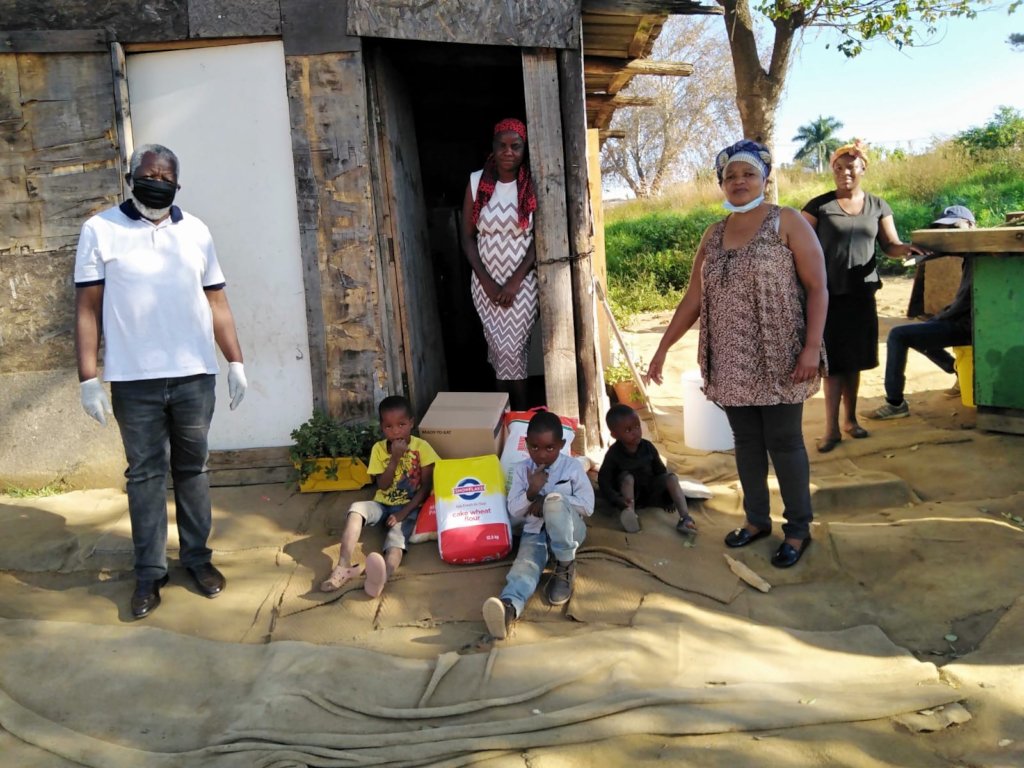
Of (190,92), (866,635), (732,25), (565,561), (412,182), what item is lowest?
(866,635)

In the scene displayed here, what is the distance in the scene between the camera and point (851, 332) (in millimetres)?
5422

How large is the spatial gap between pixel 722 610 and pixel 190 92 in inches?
156

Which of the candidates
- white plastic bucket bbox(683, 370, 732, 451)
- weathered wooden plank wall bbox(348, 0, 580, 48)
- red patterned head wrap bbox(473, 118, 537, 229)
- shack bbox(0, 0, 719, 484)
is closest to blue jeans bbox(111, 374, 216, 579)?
shack bbox(0, 0, 719, 484)

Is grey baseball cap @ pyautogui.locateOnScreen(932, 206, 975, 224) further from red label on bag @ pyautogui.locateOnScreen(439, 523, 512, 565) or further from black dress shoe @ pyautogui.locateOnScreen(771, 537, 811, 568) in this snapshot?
red label on bag @ pyautogui.locateOnScreen(439, 523, 512, 565)

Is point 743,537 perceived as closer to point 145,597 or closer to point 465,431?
point 465,431

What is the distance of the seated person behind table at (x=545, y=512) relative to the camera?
3656 millimetres

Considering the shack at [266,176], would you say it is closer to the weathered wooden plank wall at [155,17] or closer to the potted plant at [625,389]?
the weathered wooden plank wall at [155,17]

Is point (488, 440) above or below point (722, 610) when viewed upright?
above

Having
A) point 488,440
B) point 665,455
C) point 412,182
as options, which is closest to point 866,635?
point 488,440

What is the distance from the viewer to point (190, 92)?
4.73 m

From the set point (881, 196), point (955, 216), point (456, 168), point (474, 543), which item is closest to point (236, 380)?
point (474, 543)

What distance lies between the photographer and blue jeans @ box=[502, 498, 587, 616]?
142 inches

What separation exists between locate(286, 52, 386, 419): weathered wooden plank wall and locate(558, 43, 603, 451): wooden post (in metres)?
1.15

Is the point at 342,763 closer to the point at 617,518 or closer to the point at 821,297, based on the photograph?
the point at 617,518
